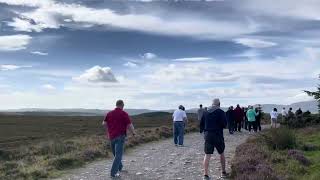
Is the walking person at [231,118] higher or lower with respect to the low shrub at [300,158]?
higher

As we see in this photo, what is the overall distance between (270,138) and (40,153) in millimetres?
10761

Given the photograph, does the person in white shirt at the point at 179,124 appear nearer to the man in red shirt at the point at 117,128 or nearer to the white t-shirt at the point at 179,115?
the white t-shirt at the point at 179,115

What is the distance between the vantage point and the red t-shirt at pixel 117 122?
629 inches

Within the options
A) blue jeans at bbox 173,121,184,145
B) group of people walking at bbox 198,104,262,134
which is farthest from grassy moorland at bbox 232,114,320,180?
group of people walking at bbox 198,104,262,134

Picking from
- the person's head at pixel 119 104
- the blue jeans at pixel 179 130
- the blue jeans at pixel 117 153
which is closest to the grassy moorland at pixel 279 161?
the blue jeans at pixel 117 153

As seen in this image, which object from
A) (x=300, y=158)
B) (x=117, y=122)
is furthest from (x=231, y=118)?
(x=117, y=122)

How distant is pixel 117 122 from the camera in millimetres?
15969

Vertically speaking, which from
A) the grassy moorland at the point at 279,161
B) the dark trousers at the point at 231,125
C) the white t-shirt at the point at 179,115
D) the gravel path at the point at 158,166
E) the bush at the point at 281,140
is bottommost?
the gravel path at the point at 158,166

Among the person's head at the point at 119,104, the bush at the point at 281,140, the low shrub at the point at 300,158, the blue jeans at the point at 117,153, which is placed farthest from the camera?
the bush at the point at 281,140

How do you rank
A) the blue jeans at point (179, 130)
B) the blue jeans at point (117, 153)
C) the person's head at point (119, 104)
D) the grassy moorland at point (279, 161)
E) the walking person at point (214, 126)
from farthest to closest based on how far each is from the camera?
1. the blue jeans at point (179, 130)
2. the person's head at point (119, 104)
3. the blue jeans at point (117, 153)
4. the walking person at point (214, 126)
5. the grassy moorland at point (279, 161)

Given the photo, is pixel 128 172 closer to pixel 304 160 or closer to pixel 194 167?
pixel 194 167

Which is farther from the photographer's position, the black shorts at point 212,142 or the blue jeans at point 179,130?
the blue jeans at point 179,130

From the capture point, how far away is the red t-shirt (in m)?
16.0

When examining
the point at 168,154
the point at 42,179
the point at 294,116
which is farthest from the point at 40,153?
the point at 294,116
